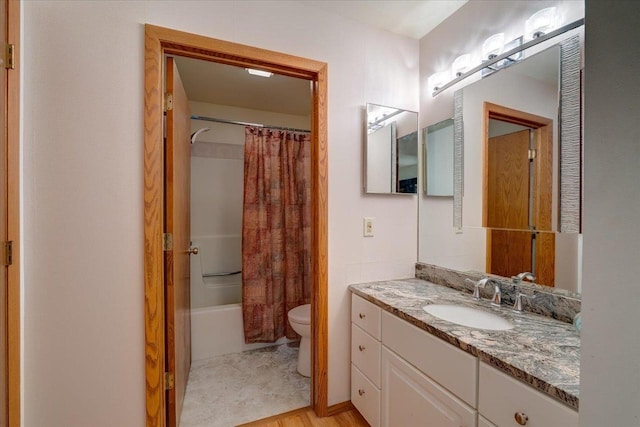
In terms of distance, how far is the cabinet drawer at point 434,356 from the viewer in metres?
0.91

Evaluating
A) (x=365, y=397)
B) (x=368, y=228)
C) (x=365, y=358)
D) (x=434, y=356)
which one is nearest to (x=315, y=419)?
(x=365, y=397)

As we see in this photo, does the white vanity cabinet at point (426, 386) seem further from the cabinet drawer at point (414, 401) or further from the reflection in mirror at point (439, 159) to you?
the reflection in mirror at point (439, 159)

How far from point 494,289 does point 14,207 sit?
2.14 metres

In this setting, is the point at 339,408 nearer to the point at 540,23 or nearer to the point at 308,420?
the point at 308,420

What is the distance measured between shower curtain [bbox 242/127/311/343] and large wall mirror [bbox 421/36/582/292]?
4.59 feet

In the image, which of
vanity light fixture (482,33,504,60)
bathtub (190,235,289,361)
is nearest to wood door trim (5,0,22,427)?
bathtub (190,235,289,361)


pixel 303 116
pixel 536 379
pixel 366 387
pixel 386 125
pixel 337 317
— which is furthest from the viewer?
pixel 303 116

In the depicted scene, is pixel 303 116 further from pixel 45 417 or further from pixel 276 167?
pixel 45 417

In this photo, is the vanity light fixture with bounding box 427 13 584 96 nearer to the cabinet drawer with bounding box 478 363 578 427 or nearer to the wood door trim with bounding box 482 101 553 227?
the wood door trim with bounding box 482 101 553 227

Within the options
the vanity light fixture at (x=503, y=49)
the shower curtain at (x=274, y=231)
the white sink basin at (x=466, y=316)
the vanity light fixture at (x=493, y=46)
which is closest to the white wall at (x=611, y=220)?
the white sink basin at (x=466, y=316)

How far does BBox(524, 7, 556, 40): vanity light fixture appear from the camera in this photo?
3.97 ft

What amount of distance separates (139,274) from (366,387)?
1309 mm

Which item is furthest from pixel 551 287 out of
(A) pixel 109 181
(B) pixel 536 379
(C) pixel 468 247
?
(A) pixel 109 181

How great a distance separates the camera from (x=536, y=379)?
0.72 metres
